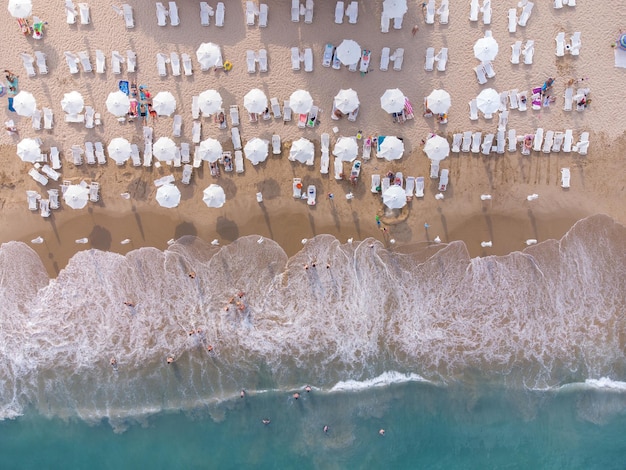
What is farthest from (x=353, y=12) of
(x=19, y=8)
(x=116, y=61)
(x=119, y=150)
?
(x=19, y=8)

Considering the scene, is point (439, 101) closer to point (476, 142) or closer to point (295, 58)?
point (476, 142)

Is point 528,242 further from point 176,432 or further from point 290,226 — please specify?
point 176,432

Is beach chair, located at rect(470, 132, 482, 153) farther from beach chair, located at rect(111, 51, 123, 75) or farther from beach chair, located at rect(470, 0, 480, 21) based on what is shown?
beach chair, located at rect(111, 51, 123, 75)

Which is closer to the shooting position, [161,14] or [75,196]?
[75,196]

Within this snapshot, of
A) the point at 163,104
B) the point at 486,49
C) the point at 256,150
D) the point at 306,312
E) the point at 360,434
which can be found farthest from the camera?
the point at 360,434

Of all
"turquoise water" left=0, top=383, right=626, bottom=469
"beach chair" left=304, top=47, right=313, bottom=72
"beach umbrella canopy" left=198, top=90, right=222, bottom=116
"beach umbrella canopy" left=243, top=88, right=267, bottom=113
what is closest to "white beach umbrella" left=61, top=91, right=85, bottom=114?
"beach umbrella canopy" left=198, top=90, right=222, bottom=116

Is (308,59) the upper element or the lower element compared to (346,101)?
upper

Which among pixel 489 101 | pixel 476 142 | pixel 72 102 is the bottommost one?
pixel 476 142
